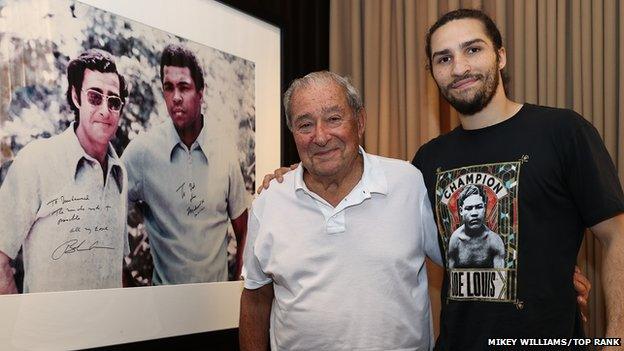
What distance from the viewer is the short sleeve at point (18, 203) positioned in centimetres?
132

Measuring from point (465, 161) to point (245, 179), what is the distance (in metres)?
0.71

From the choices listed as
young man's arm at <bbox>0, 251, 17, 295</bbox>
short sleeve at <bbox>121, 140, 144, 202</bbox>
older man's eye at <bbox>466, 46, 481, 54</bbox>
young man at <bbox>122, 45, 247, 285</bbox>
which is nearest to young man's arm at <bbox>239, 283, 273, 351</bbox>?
young man at <bbox>122, 45, 247, 285</bbox>

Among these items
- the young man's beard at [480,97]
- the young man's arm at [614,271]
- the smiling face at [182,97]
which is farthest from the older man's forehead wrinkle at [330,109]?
the young man's arm at [614,271]

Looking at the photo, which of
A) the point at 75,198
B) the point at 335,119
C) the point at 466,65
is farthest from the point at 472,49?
the point at 75,198

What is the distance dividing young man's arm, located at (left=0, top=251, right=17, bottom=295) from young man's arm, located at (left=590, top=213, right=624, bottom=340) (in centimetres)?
121

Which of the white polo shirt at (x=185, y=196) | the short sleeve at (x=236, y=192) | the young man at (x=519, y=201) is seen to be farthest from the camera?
the short sleeve at (x=236, y=192)

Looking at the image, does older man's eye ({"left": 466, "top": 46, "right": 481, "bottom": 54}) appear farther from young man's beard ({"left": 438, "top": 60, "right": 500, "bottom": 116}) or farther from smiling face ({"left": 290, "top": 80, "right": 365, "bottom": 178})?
smiling face ({"left": 290, "top": 80, "right": 365, "bottom": 178})

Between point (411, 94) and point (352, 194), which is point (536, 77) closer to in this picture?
point (411, 94)

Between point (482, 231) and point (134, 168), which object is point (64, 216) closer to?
point (134, 168)

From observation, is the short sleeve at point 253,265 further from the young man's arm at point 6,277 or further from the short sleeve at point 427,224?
the young man's arm at point 6,277

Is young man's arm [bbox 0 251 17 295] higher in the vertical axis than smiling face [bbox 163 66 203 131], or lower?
lower

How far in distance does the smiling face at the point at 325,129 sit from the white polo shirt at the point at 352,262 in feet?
0.25

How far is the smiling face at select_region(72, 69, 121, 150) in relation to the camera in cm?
149

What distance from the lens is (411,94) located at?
99.8 inches
